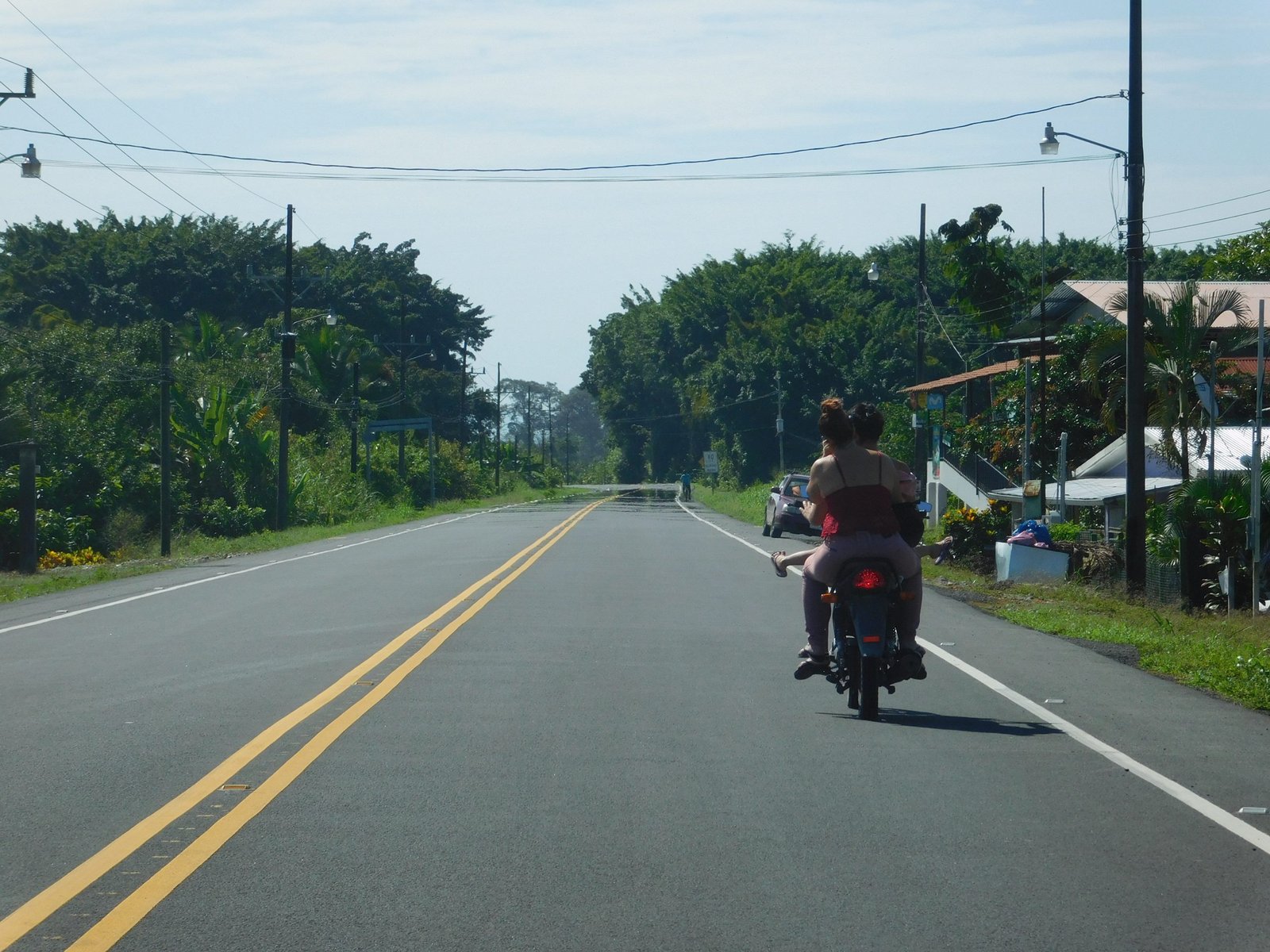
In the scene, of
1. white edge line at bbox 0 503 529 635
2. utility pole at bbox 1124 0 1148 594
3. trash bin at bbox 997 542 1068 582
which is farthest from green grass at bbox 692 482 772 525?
utility pole at bbox 1124 0 1148 594

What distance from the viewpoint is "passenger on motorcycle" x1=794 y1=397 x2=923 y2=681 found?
9188 mm

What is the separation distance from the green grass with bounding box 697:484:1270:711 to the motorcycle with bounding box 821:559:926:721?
2.90 m

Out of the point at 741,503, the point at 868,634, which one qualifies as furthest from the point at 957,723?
the point at 741,503

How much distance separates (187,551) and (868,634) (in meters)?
29.0

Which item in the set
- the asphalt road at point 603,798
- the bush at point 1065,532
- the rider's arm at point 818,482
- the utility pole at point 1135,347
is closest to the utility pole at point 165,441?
the bush at point 1065,532

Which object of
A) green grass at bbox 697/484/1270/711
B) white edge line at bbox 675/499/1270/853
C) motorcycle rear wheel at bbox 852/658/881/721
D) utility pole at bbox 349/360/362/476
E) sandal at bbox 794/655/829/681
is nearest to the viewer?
white edge line at bbox 675/499/1270/853

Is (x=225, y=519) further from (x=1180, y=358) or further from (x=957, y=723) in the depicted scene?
(x=957, y=723)

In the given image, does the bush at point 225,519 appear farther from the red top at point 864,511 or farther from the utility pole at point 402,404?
the red top at point 864,511

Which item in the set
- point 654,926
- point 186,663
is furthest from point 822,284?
point 654,926

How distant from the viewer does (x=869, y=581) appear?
8977 millimetres

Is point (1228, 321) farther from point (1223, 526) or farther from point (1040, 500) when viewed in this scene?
point (1223, 526)

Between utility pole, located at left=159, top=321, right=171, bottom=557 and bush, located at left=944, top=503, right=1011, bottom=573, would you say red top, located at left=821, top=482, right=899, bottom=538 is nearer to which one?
bush, located at left=944, top=503, right=1011, bottom=573

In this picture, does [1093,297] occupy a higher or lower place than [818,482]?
higher

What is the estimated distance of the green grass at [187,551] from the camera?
23203 millimetres
